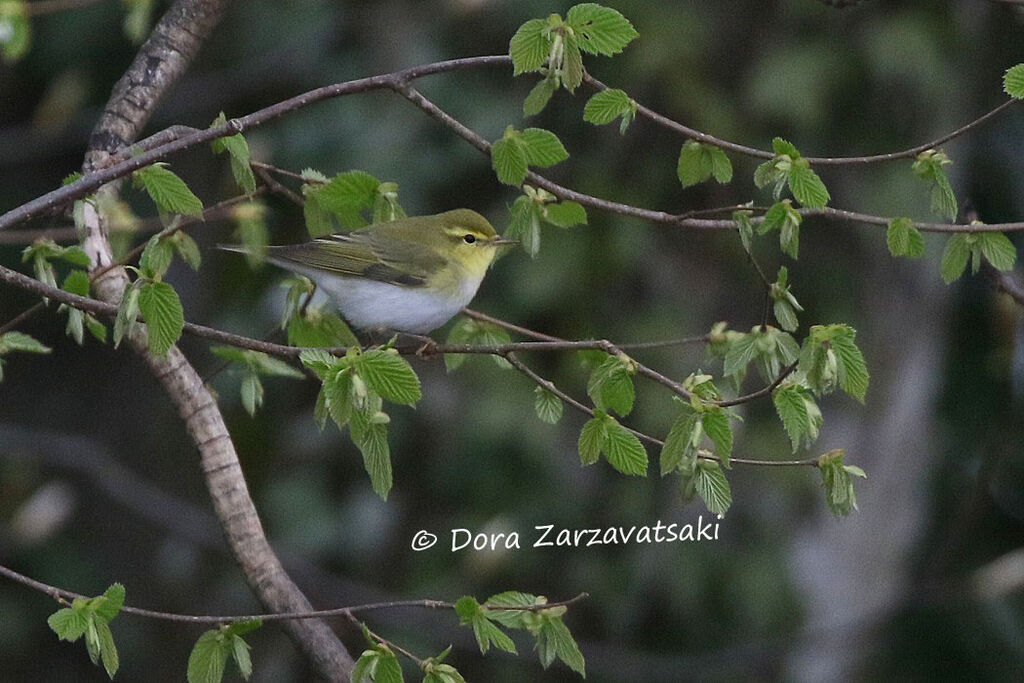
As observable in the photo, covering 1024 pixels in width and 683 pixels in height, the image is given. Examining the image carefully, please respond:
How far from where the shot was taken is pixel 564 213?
225 cm

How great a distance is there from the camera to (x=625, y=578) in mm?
4707

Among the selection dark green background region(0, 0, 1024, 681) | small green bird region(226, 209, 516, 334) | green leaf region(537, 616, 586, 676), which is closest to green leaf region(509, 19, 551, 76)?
green leaf region(537, 616, 586, 676)

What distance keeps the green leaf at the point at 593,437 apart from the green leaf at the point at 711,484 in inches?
6.4

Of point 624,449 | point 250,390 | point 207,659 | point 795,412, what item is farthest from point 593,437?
point 250,390

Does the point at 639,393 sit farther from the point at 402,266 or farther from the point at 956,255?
the point at 956,255

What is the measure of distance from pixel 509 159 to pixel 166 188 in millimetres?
545

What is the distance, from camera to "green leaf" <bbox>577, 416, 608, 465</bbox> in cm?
190

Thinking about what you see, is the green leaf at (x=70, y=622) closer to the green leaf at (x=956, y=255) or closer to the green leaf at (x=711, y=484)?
the green leaf at (x=711, y=484)

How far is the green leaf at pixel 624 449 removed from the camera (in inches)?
74.6

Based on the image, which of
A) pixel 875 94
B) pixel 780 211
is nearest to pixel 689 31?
pixel 875 94

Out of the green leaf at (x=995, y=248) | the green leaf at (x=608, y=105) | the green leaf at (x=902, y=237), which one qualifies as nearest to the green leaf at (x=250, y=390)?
the green leaf at (x=608, y=105)

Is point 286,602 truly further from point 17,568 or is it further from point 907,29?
point 17,568

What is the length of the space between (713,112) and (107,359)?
9.87 ft

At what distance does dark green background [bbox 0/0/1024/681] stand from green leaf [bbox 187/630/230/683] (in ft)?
7.89
